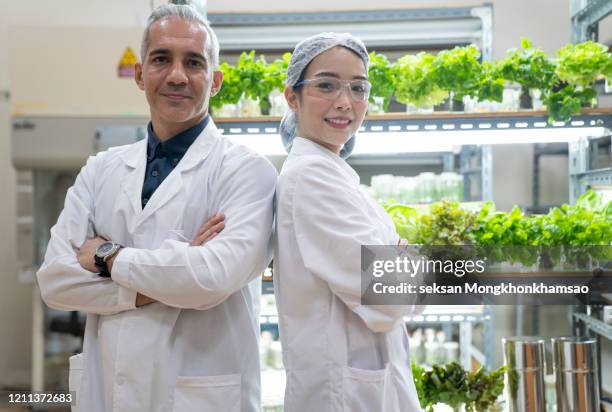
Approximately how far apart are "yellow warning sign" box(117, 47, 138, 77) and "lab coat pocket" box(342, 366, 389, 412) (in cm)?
304

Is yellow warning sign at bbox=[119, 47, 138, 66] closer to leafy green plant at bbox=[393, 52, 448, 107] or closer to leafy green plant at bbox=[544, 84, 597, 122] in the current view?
leafy green plant at bbox=[393, 52, 448, 107]

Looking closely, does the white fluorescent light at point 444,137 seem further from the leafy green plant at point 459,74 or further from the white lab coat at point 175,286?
the white lab coat at point 175,286

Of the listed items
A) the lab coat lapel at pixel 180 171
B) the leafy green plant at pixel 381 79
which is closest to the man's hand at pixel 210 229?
the lab coat lapel at pixel 180 171

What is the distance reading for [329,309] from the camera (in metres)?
1.76

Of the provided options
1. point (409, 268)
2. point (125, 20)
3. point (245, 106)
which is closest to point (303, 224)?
point (409, 268)

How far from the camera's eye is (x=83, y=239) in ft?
6.17

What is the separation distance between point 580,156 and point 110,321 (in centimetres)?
261

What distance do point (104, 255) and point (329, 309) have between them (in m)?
0.63

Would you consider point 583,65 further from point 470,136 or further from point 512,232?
→ point 512,232

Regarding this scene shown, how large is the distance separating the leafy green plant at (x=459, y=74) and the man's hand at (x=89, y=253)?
5.53 ft

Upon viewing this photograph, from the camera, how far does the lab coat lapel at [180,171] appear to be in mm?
1842

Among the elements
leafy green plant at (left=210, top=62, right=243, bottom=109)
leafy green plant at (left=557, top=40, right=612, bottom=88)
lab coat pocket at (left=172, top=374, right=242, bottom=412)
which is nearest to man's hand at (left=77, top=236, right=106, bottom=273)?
lab coat pocket at (left=172, top=374, right=242, bottom=412)

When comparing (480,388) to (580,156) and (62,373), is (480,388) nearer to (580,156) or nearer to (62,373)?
→ (580,156)

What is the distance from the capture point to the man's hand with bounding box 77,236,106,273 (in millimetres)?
1800
